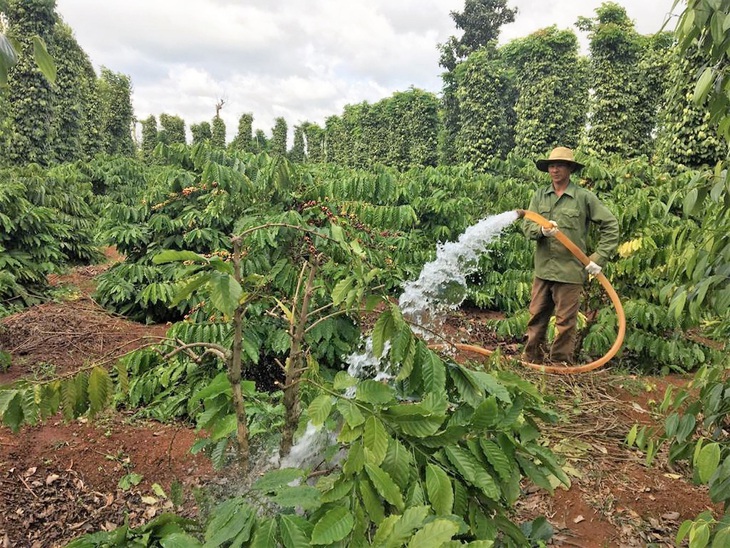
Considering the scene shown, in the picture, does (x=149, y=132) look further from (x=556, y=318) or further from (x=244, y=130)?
(x=556, y=318)

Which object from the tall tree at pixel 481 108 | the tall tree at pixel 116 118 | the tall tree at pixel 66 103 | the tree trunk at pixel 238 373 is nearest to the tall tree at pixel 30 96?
the tall tree at pixel 66 103

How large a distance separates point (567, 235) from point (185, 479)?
3528 mm

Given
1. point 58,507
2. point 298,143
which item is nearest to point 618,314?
point 58,507

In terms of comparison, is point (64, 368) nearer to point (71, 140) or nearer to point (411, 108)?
point (71, 140)

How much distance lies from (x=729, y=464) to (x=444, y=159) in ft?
78.4

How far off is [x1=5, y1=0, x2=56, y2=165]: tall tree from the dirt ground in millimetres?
15052

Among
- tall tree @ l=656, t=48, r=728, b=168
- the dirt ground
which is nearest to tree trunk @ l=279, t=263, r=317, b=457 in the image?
the dirt ground

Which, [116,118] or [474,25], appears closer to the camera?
[116,118]

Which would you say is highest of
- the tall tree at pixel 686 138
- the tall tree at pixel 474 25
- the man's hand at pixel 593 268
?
the tall tree at pixel 474 25

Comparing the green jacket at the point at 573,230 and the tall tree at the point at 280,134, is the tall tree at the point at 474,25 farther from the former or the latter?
the green jacket at the point at 573,230

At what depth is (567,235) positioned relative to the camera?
4.28 meters

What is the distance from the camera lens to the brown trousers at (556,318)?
4320 mm

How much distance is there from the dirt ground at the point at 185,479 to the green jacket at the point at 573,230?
93 centimetres

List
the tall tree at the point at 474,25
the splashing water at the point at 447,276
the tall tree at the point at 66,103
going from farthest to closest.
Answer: the tall tree at the point at 474,25, the tall tree at the point at 66,103, the splashing water at the point at 447,276
